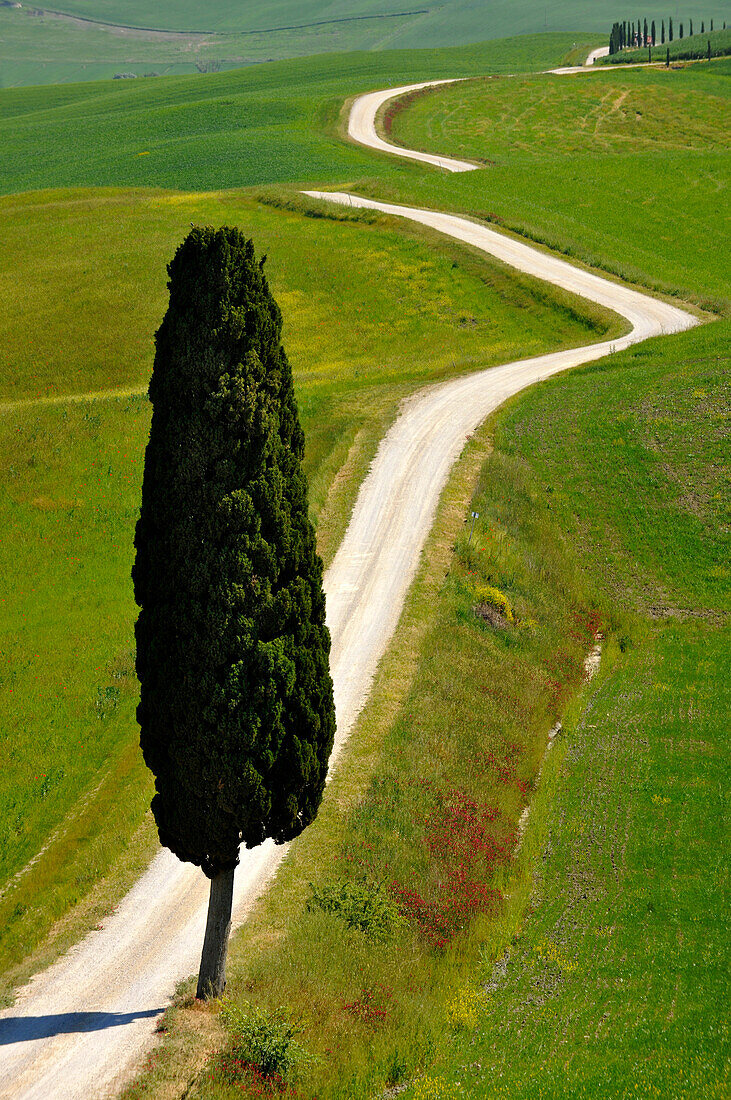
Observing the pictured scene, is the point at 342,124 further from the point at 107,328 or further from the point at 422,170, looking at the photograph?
the point at 107,328

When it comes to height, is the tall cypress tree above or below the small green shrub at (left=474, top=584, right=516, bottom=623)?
above

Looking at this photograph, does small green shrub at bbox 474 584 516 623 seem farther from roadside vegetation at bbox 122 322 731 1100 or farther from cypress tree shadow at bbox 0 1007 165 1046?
cypress tree shadow at bbox 0 1007 165 1046

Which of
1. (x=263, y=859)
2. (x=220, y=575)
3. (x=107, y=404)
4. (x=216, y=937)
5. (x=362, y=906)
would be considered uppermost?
(x=220, y=575)

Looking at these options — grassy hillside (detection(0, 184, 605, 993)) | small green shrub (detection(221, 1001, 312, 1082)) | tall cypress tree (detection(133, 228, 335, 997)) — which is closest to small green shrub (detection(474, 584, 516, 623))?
grassy hillside (detection(0, 184, 605, 993))

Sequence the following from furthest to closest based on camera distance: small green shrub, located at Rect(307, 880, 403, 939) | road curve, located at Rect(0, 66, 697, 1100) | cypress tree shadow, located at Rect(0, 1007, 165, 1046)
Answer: small green shrub, located at Rect(307, 880, 403, 939)
cypress tree shadow, located at Rect(0, 1007, 165, 1046)
road curve, located at Rect(0, 66, 697, 1100)

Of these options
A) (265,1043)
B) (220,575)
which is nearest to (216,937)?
(265,1043)

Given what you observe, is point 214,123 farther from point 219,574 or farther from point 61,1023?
point 61,1023

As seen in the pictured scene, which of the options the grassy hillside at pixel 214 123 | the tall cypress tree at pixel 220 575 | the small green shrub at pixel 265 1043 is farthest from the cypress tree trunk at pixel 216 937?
the grassy hillside at pixel 214 123
